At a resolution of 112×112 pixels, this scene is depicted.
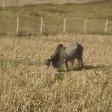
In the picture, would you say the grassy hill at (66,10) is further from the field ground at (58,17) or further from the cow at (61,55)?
the cow at (61,55)

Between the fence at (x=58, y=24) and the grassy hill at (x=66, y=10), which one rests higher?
the grassy hill at (x=66, y=10)

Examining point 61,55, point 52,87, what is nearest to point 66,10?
point 61,55

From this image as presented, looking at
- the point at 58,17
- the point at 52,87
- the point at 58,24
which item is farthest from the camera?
the point at 58,17

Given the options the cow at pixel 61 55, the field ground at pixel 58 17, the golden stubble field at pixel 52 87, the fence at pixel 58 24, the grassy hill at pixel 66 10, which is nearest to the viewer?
the golden stubble field at pixel 52 87

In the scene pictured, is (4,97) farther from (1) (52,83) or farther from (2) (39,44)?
(2) (39,44)

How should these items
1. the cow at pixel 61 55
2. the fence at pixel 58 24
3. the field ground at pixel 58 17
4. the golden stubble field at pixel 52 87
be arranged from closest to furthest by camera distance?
the golden stubble field at pixel 52 87 → the cow at pixel 61 55 → the field ground at pixel 58 17 → the fence at pixel 58 24

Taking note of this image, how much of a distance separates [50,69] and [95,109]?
17.9 ft

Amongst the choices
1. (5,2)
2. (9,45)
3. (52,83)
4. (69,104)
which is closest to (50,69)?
(52,83)

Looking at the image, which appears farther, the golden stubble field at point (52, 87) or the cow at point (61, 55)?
→ the cow at point (61, 55)

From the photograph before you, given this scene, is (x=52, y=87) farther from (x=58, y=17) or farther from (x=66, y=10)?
(x=66, y=10)

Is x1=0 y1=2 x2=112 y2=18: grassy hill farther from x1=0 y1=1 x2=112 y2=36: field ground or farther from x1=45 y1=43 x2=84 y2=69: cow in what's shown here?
x1=45 y1=43 x2=84 y2=69: cow

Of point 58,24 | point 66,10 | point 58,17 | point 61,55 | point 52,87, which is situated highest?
point 61,55

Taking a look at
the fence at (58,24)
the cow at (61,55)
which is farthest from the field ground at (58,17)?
the cow at (61,55)

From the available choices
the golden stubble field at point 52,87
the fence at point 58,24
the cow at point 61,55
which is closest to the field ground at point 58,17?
the fence at point 58,24
